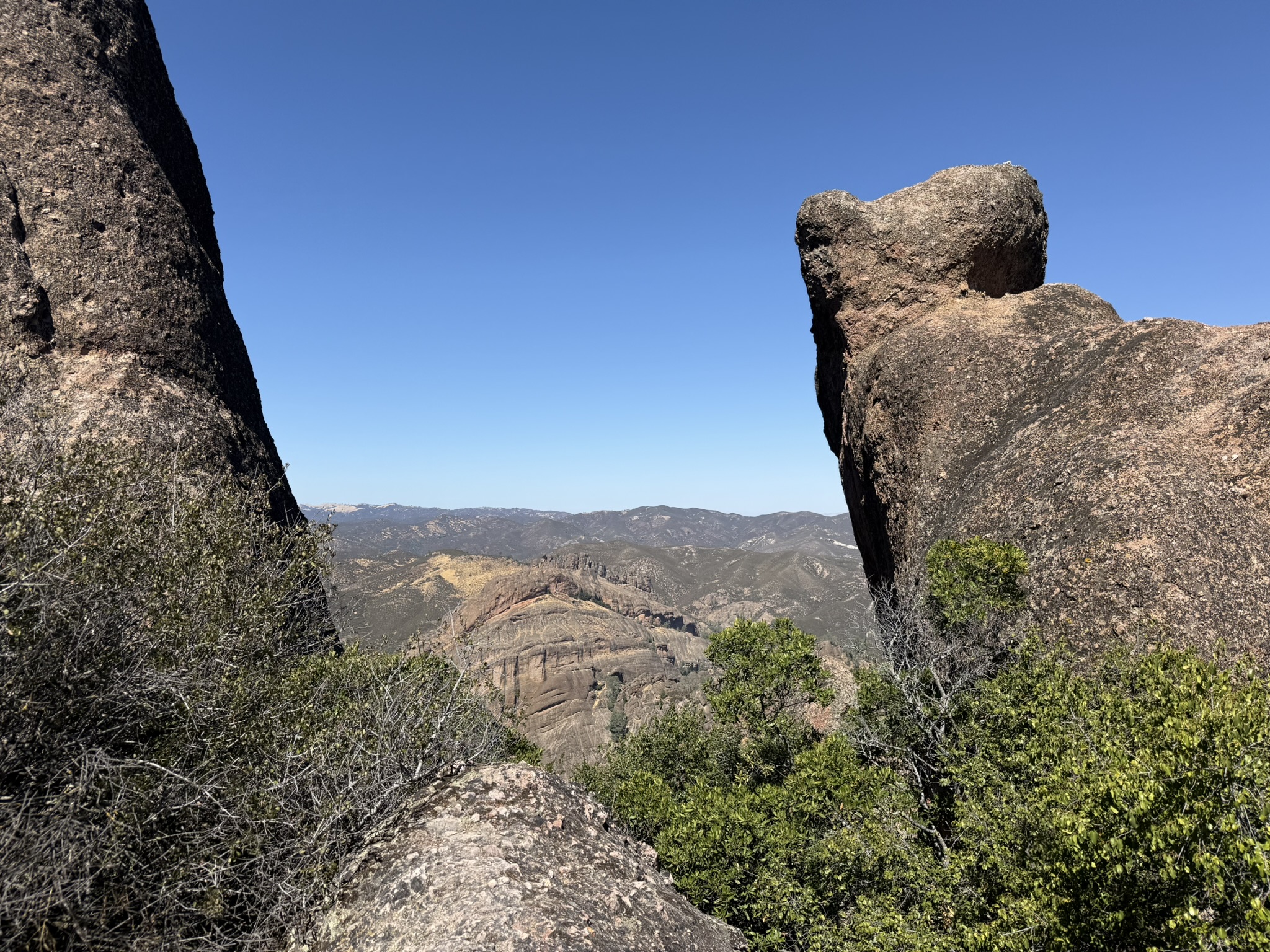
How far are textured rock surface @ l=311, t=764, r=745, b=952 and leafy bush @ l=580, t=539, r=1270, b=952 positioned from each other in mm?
4208

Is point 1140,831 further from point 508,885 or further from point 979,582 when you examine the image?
point 979,582

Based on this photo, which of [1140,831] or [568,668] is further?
[568,668]

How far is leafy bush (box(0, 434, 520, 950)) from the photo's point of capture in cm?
750

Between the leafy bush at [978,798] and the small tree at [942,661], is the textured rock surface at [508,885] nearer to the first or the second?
the leafy bush at [978,798]

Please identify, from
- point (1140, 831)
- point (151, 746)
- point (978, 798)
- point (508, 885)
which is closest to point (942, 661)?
point (978, 798)

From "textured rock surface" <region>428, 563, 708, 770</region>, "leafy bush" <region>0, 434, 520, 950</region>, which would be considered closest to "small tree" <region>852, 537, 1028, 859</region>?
"leafy bush" <region>0, 434, 520, 950</region>

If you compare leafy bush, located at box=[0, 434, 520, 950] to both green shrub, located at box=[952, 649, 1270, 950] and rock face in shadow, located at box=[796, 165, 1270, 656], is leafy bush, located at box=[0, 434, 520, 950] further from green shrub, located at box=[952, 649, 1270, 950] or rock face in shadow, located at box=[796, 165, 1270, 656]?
rock face in shadow, located at box=[796, 165, 1270, 656]

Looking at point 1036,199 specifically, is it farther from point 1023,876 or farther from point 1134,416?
point 1023,876

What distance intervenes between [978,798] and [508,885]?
451 inches

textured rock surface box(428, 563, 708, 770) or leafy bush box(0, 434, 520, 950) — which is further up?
leafy bush box(0, 434, 520, 950)

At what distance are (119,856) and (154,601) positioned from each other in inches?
153

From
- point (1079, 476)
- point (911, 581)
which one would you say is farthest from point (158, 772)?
point (1079, 476)

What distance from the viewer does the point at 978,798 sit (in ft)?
48.2

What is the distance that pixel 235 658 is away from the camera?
12.7 metres
